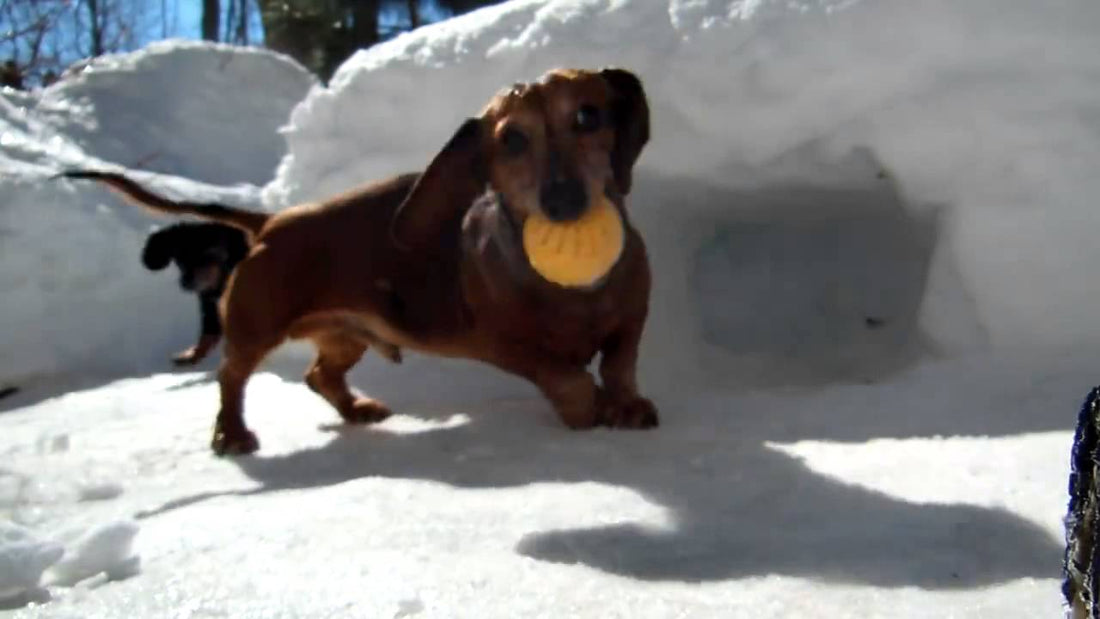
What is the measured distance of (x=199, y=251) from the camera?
3.27 m

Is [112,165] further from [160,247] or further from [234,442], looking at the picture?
[234,442]

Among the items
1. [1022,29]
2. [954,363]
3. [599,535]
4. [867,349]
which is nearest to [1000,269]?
[954,363]

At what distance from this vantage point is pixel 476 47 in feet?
9.20

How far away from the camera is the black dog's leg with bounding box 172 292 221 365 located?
11.2 ft

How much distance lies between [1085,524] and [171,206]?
6.41 ft

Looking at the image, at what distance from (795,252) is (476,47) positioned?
107 cm

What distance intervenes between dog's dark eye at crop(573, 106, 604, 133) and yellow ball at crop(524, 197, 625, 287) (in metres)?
0.12

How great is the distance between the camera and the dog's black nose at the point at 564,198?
1828 mm

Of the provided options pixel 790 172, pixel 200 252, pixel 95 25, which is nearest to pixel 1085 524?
pixel 790 172

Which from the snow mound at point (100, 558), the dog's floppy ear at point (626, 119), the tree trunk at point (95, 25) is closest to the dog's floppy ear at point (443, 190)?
the dog's floppy ear at point (626, 119)

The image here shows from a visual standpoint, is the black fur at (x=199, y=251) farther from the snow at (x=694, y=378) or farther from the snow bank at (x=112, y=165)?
the snow bank at (x=112, y=165)

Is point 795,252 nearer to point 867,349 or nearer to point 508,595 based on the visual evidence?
point 867,349

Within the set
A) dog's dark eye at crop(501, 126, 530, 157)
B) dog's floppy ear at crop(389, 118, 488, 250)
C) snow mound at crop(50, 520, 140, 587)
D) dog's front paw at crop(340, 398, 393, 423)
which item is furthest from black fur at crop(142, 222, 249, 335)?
snow mound at crop(50, 520, 140, 587)

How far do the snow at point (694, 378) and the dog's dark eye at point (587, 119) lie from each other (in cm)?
52
